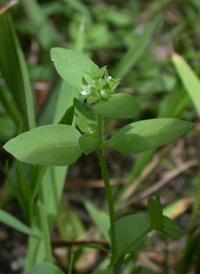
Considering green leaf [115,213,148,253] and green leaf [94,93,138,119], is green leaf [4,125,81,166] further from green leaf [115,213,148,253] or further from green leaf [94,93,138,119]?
green leaf [115,213,148,253]

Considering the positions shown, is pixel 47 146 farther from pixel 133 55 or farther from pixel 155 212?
pixel 133 55

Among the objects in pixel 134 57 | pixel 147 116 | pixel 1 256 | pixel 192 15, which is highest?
pixel 192 15

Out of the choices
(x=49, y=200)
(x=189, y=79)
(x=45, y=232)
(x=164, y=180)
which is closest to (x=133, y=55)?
(x=189, y=79)

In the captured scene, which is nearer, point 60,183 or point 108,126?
point 60,183

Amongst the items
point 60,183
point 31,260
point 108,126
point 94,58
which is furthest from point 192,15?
point 31,260

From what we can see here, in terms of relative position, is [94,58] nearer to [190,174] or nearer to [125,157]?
[125,157]
